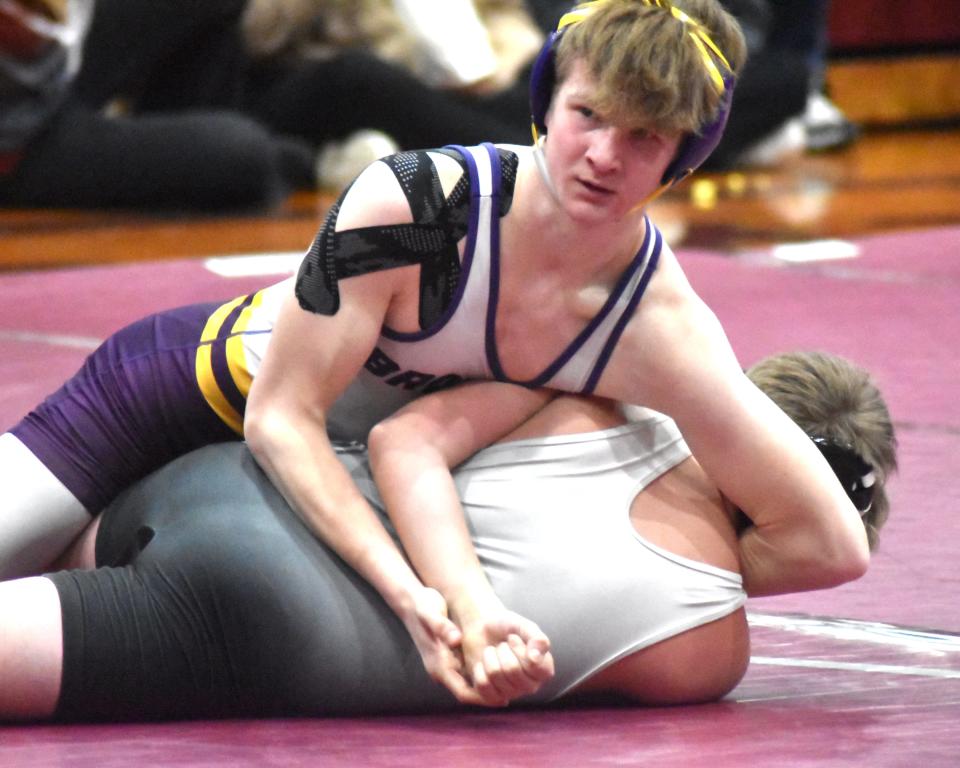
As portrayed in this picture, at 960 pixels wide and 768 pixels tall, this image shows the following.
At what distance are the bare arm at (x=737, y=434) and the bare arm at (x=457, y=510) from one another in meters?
0.13

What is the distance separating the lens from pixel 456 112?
18.0 ft

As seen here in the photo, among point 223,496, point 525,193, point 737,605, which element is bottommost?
point 737,605

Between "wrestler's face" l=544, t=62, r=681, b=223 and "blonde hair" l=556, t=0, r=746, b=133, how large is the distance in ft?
0.05

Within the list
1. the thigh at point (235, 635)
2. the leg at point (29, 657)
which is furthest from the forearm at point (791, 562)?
the leg at point (29, 657)

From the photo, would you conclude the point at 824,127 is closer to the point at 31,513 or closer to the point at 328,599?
the point at 31,513

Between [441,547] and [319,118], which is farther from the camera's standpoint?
[319,118]

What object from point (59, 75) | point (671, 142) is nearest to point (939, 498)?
point (671, 142)

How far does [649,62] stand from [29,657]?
792 mm

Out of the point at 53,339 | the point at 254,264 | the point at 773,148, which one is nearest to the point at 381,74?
the point at 254,264

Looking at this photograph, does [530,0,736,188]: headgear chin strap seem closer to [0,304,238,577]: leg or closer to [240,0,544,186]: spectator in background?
[0,304,238,577]: leg

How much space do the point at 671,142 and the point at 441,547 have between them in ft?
1.44

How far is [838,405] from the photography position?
1789 millimetres

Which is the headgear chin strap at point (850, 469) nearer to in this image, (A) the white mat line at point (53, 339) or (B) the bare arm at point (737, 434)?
(B) the bare arm at point (737, 434)

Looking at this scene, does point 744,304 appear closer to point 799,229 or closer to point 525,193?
point 799,229
